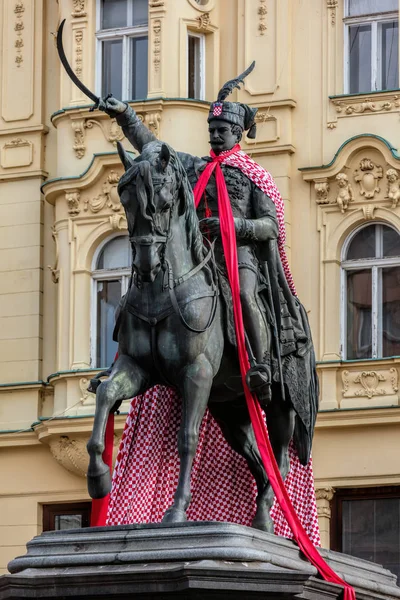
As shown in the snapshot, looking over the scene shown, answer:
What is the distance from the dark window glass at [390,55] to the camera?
101 feet

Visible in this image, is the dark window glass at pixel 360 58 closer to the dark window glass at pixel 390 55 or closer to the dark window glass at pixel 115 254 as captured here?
the dark window glass at pixel 390 55

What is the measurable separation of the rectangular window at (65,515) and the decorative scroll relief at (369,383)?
390 cm

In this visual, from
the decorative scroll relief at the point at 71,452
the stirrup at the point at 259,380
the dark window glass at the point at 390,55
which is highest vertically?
the dark window glass at the point at 390,55

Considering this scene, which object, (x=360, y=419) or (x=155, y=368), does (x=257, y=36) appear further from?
(x=155, y=368)

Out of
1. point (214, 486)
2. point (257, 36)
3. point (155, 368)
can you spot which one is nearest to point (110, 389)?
point (155, 368)

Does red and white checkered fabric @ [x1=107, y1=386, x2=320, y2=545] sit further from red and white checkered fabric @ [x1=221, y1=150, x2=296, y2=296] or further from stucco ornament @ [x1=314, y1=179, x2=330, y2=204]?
stucco ornament @ [x1=314, y1=179, x2=330, y2=204]

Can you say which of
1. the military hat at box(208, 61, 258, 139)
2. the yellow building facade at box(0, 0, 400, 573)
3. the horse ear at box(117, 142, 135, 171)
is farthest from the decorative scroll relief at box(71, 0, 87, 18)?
the horse ear at box(117, 142, 135, 171)

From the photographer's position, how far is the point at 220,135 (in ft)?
54.5

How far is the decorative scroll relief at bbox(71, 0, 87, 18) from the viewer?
31.7 metres

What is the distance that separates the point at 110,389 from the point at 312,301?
51.4 feet

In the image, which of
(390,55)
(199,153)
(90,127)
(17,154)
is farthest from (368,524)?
(17,154)

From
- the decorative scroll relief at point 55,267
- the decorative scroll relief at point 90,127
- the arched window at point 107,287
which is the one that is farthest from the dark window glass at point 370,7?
the decorative scroll relief at point 55,267

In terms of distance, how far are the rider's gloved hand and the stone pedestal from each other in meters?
2.86

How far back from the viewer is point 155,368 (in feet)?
50.7
